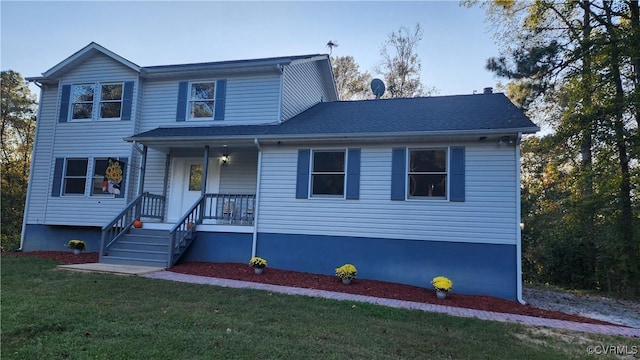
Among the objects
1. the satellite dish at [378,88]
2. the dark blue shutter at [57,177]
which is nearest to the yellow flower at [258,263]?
the dark blue shutter at [57,177]

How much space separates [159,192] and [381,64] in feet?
54.0

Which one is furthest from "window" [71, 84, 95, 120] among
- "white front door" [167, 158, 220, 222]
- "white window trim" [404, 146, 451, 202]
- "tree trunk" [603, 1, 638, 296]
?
"tree trunk" [603, 1, 638, 296]

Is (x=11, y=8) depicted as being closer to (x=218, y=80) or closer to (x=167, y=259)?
(x=218, y=80)

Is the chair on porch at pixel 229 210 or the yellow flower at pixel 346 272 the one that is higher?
the chair on porch at pixel 229 210

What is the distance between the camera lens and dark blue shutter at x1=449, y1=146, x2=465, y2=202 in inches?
334

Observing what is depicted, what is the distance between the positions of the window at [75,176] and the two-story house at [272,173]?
6 centimetres

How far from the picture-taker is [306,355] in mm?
3949

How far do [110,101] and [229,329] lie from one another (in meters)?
10.3

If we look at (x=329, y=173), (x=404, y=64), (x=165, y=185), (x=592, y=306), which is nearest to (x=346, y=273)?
(x=329, y=173)

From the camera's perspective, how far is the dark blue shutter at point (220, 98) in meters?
11.7

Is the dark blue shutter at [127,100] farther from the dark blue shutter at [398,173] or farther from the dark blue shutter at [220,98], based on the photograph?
the dark blue shutter at [398,173]

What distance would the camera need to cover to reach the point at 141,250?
31.4ft

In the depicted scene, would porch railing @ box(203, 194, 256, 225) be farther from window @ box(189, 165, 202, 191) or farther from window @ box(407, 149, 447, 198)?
window @ box(407, 149, 447, 198)

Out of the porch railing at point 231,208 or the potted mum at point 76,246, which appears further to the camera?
the potted mum at point 76,246
